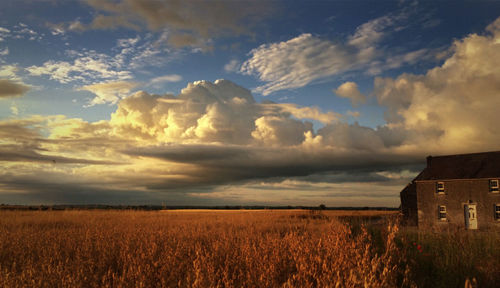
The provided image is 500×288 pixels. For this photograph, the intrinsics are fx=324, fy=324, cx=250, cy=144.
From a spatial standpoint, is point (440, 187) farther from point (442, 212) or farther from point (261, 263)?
point (261, 263)

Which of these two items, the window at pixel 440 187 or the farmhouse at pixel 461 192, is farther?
the window at pixel 440 187

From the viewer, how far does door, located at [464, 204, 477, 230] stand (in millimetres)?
30433

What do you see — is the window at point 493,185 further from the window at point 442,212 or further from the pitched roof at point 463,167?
the window at point 442,212

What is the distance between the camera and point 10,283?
4.10 metres

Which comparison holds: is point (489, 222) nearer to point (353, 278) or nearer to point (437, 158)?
point (437, 158)

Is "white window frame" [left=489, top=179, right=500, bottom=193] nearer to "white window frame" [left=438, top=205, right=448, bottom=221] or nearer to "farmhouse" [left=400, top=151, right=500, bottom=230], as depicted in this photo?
"farmhouse" [left=400, top=151, right=500, bottom=230]

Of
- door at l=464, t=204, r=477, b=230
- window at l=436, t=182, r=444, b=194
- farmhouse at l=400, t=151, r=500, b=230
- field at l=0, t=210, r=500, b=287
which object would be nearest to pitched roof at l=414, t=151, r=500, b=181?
farmhouse at l=400, t=151, r=500, b=230

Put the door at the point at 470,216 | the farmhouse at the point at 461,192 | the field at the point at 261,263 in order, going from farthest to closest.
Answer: the door at the point at 470,216, the farmhouse at the point at 461,192, the field at the point at 261,263

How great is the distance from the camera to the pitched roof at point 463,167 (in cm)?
3074

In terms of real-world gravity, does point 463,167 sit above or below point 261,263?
above

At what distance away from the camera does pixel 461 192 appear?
31.5 metres

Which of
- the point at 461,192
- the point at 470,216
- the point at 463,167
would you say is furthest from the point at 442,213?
the point at 463,167

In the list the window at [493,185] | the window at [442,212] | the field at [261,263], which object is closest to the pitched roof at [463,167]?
the window at [493,185]

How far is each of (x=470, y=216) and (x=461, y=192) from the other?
2319 millimetres
